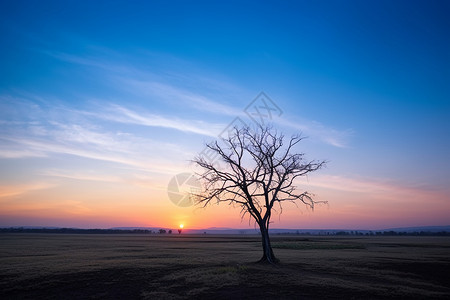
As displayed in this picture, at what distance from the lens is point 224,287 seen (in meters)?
18.6

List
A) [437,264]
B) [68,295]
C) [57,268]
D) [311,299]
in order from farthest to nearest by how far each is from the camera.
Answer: [437,264]
[57,268]
[68,295]
[311,299]

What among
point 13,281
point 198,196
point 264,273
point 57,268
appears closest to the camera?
point 13,281

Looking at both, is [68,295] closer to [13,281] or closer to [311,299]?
[13,281]

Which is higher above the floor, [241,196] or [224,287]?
[241,196]

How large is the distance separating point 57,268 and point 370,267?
2758 centimetres

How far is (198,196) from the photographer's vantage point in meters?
27.5

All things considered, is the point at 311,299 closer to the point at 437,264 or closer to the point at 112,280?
the point at 112,280

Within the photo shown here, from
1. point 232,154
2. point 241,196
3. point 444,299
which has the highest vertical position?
point 232,154

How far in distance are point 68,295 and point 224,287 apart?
9.27m

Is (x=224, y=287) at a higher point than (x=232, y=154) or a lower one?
lower

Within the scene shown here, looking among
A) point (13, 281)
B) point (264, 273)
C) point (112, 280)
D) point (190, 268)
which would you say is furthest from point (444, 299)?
point (13, 281)

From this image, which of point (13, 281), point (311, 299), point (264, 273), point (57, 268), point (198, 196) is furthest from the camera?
point (198, 196)

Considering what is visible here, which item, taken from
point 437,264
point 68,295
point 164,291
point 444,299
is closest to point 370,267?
point 437,264

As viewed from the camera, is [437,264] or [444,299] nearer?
[444,299]
